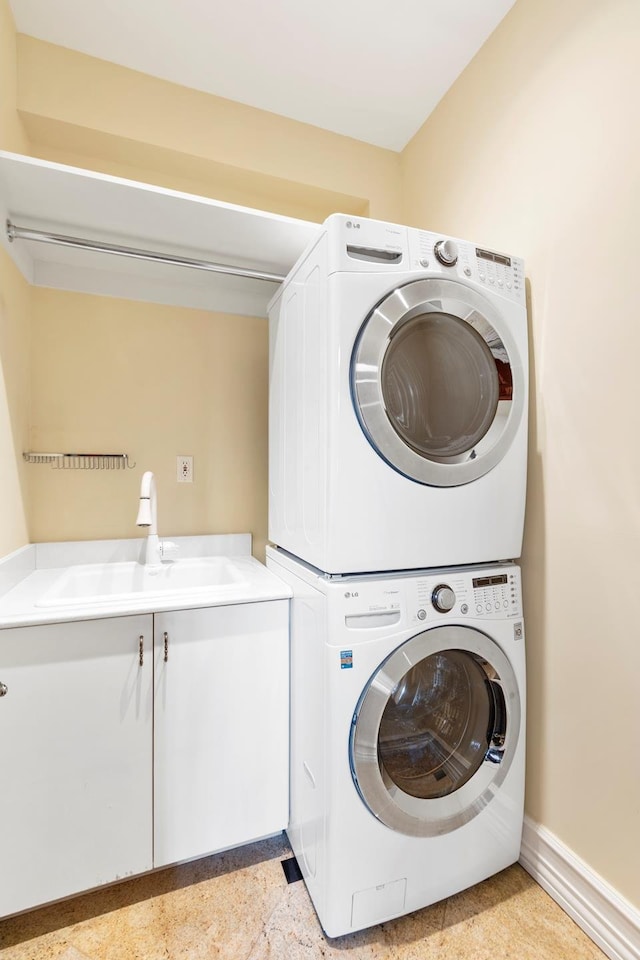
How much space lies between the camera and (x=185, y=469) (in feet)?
6.57

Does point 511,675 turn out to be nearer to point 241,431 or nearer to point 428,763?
point 428,763

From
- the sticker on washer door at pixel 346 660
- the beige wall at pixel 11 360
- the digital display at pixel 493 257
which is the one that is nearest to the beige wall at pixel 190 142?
the beige wall at pixel 11 360

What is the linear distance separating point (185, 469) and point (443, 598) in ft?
4.07

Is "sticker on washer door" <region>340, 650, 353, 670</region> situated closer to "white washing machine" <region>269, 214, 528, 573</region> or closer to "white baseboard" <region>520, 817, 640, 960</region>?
"white washing machine" <region>269, 214, 528, 573</region>

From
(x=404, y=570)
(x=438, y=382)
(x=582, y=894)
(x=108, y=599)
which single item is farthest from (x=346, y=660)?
(x=582, y=894)

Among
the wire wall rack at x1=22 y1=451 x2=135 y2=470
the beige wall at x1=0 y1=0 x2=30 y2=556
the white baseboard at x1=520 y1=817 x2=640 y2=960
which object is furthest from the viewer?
the wire wall rack at x1=22 y1=451 x2=135 y2=470

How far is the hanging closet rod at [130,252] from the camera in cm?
150

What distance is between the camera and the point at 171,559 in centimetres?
196

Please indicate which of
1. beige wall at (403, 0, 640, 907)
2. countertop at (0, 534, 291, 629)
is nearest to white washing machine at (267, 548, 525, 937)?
beige wall at (403, 0, 640, 907)

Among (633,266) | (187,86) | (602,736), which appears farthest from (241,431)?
(602,736)

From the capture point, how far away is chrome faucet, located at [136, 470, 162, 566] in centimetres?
163

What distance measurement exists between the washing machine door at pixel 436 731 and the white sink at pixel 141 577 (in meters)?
0.60

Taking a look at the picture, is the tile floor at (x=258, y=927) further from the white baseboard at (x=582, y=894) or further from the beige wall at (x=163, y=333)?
the beige wall at (x=163, y=333)

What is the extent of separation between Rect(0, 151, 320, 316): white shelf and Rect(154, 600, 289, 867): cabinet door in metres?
1.30
